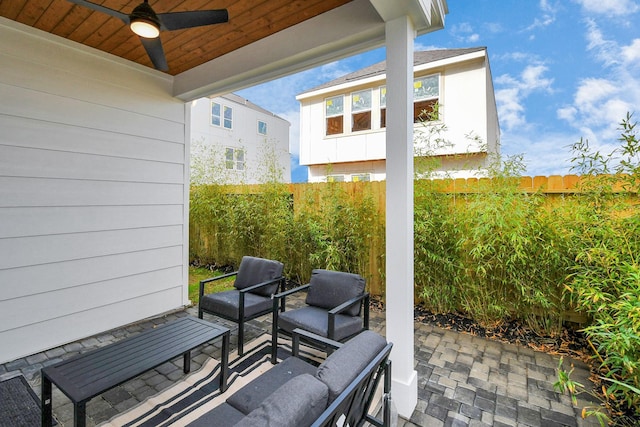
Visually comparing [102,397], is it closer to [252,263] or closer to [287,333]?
[287,333]

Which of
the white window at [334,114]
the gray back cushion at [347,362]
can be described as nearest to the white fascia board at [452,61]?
the white window at [334,114]

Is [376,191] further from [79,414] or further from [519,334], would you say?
[79,414]

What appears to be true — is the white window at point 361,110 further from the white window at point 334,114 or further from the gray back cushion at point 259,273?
the gray back cushion at point 259,273

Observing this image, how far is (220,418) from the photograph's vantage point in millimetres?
1400

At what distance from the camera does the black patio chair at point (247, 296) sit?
8.91 feet

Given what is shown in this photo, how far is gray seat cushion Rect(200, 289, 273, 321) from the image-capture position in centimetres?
276

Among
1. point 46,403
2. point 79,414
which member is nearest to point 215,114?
point 46,403

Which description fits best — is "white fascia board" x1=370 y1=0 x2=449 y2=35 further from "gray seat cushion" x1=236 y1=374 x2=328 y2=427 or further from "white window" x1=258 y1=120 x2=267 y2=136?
"white window" x1=258 y1=120 x2=267 y2=136

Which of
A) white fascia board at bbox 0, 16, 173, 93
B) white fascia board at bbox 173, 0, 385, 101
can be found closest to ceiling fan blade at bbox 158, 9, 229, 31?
white fascia board at bbox 173, 0, 385, 101

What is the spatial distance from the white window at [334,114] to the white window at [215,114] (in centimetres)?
459

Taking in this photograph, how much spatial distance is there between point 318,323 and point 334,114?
7640 millimetres

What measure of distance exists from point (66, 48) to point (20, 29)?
0.34 meters

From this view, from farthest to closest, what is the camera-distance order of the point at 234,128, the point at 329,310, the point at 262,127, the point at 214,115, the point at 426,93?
the point at 262,127 < the point at 234,128 < the point at 214,115 < the point at 426,93 < the point at 329,310

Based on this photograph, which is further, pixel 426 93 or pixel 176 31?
pixel 426 93
